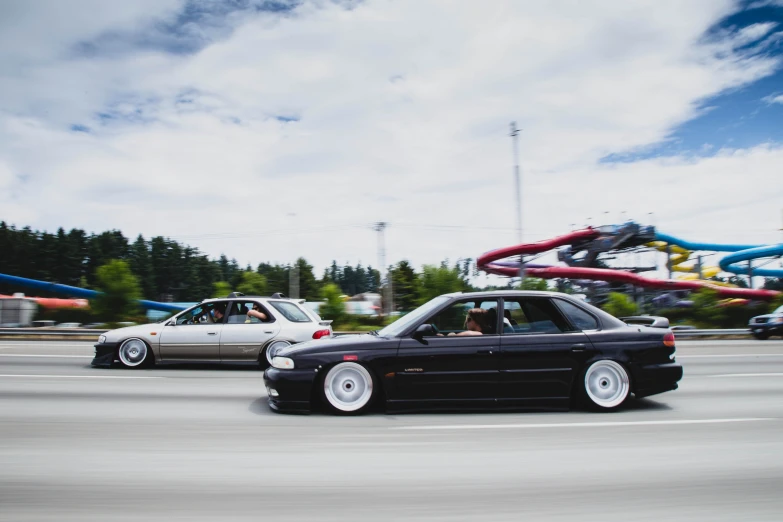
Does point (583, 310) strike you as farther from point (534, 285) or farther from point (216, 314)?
point (534, 285)

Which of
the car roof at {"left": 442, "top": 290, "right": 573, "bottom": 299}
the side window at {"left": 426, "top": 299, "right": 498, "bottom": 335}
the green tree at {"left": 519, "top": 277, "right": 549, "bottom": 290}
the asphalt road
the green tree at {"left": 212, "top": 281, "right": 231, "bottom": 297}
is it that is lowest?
the asphalt road

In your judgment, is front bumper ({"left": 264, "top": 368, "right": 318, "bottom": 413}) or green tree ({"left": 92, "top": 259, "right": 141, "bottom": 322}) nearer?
front bumper ({"left": 264, "top": 368, "right": 318, "bottom": 413})

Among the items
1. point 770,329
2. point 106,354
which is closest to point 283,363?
point 106,354

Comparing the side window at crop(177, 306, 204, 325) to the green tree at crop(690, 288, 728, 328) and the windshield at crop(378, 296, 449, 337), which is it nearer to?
the windshield at crop(378, 296, 449, 337)

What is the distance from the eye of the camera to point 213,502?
3594 mm

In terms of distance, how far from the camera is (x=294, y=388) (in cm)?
612

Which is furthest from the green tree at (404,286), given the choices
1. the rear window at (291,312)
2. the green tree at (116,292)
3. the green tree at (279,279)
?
the green tree at (279,279)

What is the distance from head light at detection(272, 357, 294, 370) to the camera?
6.16m

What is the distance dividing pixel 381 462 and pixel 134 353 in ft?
24.4

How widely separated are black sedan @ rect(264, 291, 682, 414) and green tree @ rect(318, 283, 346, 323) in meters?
19.6

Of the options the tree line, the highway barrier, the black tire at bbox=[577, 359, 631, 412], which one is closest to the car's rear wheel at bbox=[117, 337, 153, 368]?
the black tire at bbox=[577, 359, 631, 412]

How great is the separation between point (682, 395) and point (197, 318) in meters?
7.98

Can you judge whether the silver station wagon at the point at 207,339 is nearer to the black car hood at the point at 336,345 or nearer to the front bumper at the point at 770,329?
the black car hood at the point at 336,345

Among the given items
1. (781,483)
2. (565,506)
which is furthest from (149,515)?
(781,483)
